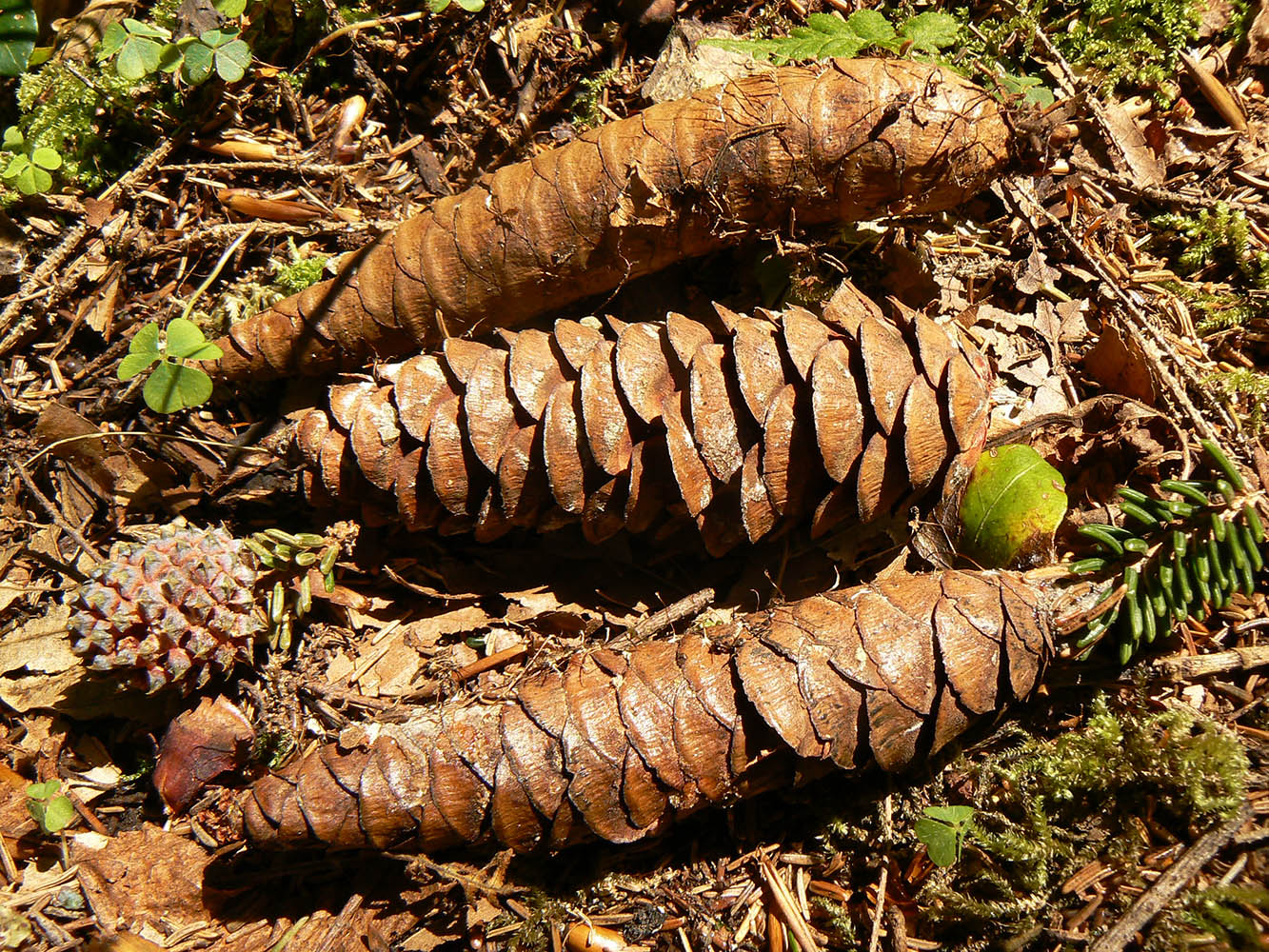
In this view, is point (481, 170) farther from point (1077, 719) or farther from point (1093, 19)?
point (1077, 719)

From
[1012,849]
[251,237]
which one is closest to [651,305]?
[251,237]

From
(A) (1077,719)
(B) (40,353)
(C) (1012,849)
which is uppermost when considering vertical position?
(B) (40,353)

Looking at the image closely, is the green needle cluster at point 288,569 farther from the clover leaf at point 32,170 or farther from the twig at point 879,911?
the twig at point 879,911

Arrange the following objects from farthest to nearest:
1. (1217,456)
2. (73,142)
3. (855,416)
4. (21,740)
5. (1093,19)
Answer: (73,142) < (1093,19) < (21,740) < (855,416) < (1217,456)

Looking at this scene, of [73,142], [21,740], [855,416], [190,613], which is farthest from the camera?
[73,142]

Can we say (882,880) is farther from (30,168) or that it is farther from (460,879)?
(30,168)

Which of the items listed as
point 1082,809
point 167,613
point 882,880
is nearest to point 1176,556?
point 1082,809

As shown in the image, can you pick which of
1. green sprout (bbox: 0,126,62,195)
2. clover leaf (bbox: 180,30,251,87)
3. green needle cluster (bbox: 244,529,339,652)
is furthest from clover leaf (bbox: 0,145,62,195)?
green needle cluster (bbox: 244,529,339,652)
